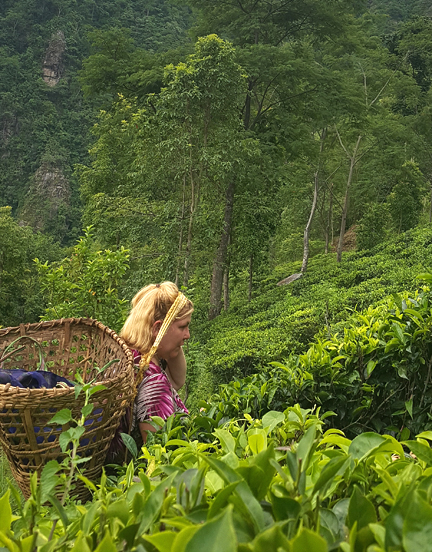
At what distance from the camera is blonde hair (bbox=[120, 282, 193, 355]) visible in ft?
6.36

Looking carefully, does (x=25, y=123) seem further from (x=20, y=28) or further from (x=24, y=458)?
(x=24, y=458)

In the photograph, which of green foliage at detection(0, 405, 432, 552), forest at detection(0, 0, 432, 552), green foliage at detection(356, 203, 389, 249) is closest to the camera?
green foliage at detection(0, 405, 432, 552)

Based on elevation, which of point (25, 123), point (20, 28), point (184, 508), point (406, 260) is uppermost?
point (20, 28)

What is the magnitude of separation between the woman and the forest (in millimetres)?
236

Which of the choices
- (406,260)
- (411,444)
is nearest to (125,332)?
(411,444)

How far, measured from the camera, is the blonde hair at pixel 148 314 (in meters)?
1.94

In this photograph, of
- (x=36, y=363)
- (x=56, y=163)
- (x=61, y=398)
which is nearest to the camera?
(x=61, y=398)

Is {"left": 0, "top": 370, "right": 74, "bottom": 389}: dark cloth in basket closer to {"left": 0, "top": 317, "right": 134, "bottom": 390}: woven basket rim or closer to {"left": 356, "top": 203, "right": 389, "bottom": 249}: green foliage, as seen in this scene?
{"left": 0, "top": 317, "right": 134, "bottom": 390}: woven basket rim

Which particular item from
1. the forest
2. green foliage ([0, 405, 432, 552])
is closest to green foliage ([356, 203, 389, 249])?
the forest

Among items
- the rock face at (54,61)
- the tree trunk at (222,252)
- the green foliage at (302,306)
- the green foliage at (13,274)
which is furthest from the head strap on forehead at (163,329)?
the rock face at (54,61)

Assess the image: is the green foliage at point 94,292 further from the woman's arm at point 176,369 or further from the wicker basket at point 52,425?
the wicker basket at point 52,425

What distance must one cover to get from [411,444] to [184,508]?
341 millimetres

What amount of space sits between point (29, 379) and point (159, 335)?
1.69 ft

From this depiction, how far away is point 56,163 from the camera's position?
48.6 m
